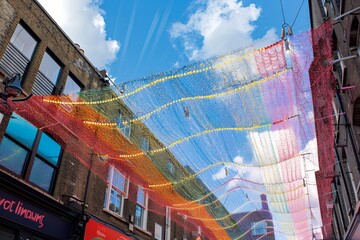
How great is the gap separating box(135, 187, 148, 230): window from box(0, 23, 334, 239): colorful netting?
426cm

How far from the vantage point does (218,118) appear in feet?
20.2

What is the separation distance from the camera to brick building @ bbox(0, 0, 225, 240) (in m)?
7.83

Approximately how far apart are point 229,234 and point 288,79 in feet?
44.7

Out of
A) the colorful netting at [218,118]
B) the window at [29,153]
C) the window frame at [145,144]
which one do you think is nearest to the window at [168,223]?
the colorful netting at [218,118]

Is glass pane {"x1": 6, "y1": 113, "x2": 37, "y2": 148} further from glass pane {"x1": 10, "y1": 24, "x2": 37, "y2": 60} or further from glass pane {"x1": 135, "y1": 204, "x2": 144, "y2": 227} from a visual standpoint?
Answer: glass pane {"x1": 135, "y1": 204, "x2": 144, "y2": 227}

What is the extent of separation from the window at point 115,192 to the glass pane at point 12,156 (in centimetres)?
404

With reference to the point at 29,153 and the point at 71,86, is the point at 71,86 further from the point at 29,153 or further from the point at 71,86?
the point at 29,153

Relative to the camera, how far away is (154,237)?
49.3 feet

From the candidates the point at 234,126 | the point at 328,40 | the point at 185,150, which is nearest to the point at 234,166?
the point at 185,150

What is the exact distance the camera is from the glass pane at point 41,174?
889 cm

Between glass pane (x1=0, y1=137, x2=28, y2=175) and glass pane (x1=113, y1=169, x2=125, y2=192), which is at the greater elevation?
glass pane (x1=113, y1=169, x2=125, y2=192)

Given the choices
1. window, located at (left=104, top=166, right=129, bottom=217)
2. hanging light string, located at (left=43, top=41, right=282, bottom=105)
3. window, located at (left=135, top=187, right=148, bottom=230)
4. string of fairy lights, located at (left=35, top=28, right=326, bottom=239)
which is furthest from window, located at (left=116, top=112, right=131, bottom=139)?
window, located at (left=135, top=187, right=148, bottom=230)

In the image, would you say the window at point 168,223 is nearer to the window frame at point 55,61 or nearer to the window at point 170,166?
the window at point 170,166

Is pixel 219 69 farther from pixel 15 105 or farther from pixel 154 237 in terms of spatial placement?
pixel 154 237
